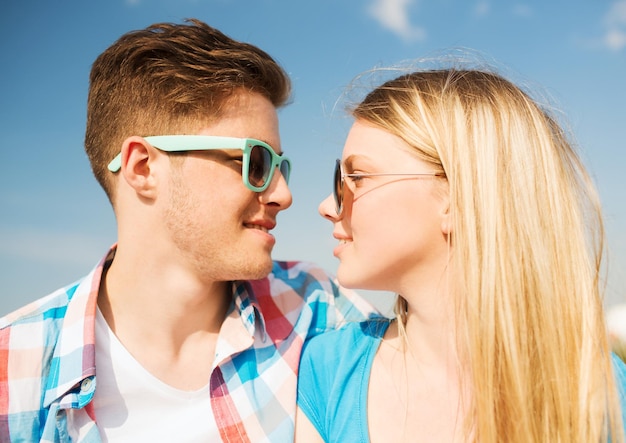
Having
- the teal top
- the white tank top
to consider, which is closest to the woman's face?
the teal top

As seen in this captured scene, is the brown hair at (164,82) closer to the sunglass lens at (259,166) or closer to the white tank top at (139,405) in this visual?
the sunglass lens at (259,166)

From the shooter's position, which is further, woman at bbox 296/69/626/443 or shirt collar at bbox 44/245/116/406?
shirt collar at bbox 44/245/116/406

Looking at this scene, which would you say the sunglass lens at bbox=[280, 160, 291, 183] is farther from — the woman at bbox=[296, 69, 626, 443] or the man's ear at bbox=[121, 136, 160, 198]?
the man's ear at bbox=[121, 136, 160, 198]

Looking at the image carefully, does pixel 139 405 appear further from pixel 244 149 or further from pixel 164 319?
pixel 244 149

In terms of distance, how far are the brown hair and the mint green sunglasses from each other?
7 centimetres

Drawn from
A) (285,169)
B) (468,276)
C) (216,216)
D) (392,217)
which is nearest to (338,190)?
(392,217)

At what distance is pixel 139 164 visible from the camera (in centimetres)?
284

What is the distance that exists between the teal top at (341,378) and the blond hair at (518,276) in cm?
26

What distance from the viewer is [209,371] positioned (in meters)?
2.66

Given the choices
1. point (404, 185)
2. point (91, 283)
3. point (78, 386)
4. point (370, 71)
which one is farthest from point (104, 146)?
point (404, 185)

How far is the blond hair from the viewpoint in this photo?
6.88 feet

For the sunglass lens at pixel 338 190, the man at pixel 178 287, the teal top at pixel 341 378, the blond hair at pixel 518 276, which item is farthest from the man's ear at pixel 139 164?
the blond hair at pixel 518 276

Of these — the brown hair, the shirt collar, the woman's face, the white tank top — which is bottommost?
the white tank top

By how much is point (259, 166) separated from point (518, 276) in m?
1.44
